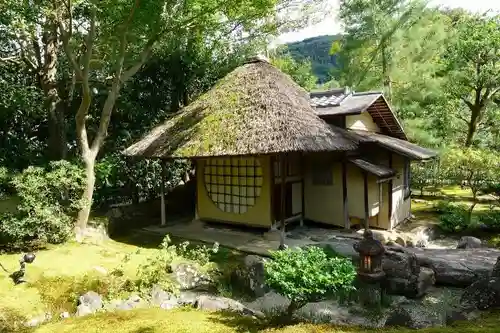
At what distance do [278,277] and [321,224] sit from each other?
8.25 metres

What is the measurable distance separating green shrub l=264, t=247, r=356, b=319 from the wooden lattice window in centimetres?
672

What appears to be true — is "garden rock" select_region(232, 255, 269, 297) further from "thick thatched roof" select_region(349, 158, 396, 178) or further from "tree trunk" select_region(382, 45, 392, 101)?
"tree trunk" select_region(382, 45, 392, 101)

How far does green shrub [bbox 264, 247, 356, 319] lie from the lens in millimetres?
5133

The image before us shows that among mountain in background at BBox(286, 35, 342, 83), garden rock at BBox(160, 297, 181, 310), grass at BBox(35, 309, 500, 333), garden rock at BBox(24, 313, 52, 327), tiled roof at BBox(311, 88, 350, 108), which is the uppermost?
mountain in background at BBox(286, 35, 342, 83)

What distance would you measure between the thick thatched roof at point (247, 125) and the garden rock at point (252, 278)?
2.87 meters

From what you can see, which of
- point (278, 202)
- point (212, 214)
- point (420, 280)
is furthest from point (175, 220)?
point (420, 280)

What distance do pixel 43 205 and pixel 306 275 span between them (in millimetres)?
7625

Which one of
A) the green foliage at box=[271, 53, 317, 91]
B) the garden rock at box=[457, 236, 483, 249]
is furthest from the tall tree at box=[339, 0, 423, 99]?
the garden rock at box=[457, 236, 483, 249]

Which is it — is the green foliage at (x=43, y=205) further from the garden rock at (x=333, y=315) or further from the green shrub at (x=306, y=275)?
the green shrub at (x=306, y=275)

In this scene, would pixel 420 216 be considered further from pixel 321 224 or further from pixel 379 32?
pixel 379 32

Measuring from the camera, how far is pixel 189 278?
838 cm

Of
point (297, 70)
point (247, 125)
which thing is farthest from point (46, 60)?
point (297, 70)

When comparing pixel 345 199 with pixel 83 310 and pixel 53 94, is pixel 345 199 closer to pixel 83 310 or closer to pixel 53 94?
pixel 83 310

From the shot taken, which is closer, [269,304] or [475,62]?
[269,304]
